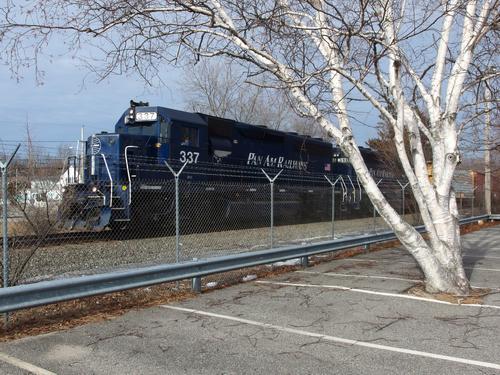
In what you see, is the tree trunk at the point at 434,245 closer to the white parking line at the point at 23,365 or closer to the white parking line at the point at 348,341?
the white parking line at the point at 348,341

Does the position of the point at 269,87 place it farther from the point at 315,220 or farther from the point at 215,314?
the point at 315,220

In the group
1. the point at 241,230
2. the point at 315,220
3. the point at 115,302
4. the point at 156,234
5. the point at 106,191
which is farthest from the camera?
the point at 315,220

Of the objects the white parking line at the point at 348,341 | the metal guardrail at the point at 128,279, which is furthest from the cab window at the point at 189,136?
the white parking line at the point at 348,341

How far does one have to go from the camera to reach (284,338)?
6.07 m

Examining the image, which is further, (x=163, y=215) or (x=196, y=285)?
(x=163, y=215)

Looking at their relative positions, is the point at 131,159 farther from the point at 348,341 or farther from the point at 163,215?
the point at 348,341

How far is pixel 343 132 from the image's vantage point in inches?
349

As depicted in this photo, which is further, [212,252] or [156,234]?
[156,234]

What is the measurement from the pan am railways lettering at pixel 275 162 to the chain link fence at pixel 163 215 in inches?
17.0

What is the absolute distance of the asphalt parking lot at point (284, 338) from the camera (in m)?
5.11

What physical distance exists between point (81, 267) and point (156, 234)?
676 cm

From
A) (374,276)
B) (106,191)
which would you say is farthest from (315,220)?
(374,276)

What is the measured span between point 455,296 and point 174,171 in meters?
8.50

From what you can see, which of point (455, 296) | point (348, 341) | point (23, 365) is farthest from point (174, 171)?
point (23, 365)
